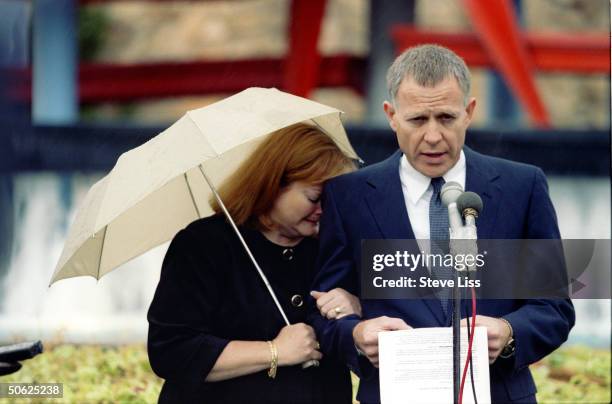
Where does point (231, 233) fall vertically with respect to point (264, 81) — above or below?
below

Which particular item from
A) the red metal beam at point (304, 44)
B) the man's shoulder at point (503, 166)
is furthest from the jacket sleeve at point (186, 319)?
the red metal beam at point (304, 44)

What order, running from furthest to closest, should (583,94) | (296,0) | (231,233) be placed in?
(583,94)
(296,0)
(231,233)

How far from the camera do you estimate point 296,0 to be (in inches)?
378

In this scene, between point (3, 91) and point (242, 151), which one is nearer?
point (242, 151)

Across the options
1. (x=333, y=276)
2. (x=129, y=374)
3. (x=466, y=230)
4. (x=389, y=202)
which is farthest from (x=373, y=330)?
(x=129, y=374)

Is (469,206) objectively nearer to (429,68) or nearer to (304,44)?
(429,68)

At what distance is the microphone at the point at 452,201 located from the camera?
8.68 ft

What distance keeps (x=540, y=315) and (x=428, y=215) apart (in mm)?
427

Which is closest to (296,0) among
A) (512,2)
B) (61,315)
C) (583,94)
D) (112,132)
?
(512,2)

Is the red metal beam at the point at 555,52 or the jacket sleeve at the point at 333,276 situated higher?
the red metal beam at the point at 555,52

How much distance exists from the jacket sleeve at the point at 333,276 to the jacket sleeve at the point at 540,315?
0.44m

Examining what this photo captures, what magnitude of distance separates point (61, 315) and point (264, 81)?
6.25 m

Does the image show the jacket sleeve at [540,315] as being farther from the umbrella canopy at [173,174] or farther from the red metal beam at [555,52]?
the red metal beam at [555,52]

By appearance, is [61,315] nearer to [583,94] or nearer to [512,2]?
[512,2]
